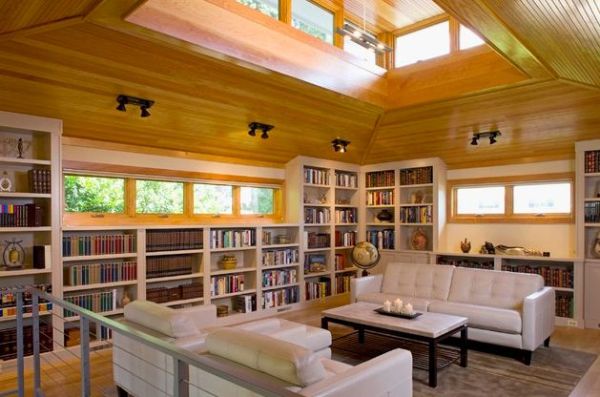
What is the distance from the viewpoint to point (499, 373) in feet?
12.4

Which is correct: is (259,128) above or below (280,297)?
above

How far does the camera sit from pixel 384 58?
5836 millimetres

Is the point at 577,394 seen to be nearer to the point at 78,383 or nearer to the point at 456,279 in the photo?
the point at 456,279

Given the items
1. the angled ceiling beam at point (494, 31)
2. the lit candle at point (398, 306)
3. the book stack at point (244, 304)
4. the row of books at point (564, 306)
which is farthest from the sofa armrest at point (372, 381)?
the row of books at point (564, 306)

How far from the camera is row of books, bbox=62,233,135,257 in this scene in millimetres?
4312

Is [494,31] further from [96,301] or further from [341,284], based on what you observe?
[341,284]

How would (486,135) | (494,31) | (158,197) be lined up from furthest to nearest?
(486,135) < (158,197) < (494,31)

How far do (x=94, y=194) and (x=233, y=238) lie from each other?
5.89ft

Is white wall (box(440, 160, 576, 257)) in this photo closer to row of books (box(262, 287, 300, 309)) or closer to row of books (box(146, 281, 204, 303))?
row of books (box(262, 287, 300, 309))

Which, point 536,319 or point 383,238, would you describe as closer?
point 536,319

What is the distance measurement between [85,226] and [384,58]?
432 centimetres

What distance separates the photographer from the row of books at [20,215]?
12.8 feet

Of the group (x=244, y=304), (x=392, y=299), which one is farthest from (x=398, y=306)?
(x=244, y=304)

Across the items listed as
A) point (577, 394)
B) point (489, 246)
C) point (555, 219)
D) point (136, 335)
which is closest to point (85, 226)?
point (136, 335)
